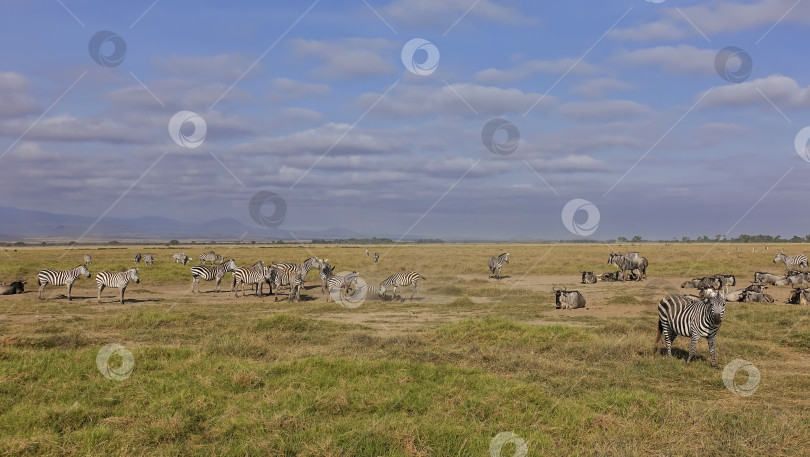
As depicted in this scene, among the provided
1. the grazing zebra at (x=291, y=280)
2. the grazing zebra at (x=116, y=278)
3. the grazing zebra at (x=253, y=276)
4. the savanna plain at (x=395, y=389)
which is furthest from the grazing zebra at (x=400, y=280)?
the grazing zebra at (x=116, y=278)

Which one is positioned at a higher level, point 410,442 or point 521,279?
point 521,279

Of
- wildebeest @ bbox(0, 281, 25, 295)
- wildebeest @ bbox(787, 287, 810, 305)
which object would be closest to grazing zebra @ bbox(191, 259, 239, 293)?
wildebeest @ bbox(0, 281, 25, 295)

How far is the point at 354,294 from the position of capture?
28.5 m

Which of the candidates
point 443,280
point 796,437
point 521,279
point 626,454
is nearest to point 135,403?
point 626,454

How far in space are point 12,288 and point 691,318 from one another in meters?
33.6

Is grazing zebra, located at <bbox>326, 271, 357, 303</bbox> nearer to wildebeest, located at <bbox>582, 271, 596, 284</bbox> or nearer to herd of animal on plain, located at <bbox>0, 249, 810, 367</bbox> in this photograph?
herd of animal on plain, located at <bbox>0, 249, 810, 367</bbox>

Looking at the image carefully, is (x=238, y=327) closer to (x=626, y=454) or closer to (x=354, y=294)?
(x=354, y=294)

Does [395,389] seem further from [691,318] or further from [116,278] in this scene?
[116,278]

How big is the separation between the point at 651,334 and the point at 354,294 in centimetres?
1572

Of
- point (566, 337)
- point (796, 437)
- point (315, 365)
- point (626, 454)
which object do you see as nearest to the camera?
point (626, 454)

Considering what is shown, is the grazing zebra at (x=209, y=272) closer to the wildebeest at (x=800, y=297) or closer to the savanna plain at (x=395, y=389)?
the savanna plain at (x=395, y=389)

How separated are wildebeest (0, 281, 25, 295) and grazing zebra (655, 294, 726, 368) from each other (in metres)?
32.7

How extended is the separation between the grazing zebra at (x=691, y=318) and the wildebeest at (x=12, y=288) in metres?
32.7

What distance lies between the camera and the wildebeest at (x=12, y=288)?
2967 centimetres
